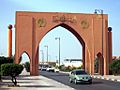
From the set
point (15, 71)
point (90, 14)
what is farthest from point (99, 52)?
point (15, 71)

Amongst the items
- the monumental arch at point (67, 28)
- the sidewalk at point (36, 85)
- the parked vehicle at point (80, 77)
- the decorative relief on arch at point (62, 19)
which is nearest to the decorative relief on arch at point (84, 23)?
the monumental arch at point (67, 28)

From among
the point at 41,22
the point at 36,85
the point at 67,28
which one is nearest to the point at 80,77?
the point at 36,85

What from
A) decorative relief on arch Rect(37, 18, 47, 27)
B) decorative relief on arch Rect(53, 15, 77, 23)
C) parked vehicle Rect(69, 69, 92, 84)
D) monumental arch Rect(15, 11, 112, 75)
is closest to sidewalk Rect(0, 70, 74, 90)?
parked vehicle Rect(69, 69, 92, 84)

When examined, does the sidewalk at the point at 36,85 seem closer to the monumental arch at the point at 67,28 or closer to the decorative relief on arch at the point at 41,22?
the monumental arch at the point at 67,28

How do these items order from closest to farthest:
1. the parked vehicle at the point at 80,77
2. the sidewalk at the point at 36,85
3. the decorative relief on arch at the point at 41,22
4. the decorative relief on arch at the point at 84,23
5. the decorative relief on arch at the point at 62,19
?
the sidewalk at the point at 36,85, the parked vehicle at the point at 80,77, the decorative relief on arch at the point at 41,22, the decorative relief on arch at the point at 62,19, the decorative relief on arch at the point at 84,23

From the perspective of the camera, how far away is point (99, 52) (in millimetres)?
67938

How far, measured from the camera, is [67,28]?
70062mm

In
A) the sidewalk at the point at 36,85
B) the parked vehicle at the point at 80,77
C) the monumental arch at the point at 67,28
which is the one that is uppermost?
the monumental arch at the point at 67,28

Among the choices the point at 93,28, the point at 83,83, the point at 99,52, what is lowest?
the point at 83,83

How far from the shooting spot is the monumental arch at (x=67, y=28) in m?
64.9

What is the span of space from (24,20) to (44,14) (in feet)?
11.9

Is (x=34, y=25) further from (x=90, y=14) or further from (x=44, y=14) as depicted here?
(x=90, y=14)

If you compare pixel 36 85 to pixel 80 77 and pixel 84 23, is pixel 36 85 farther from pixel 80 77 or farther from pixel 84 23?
pixel 84 23

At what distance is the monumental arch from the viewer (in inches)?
2554
